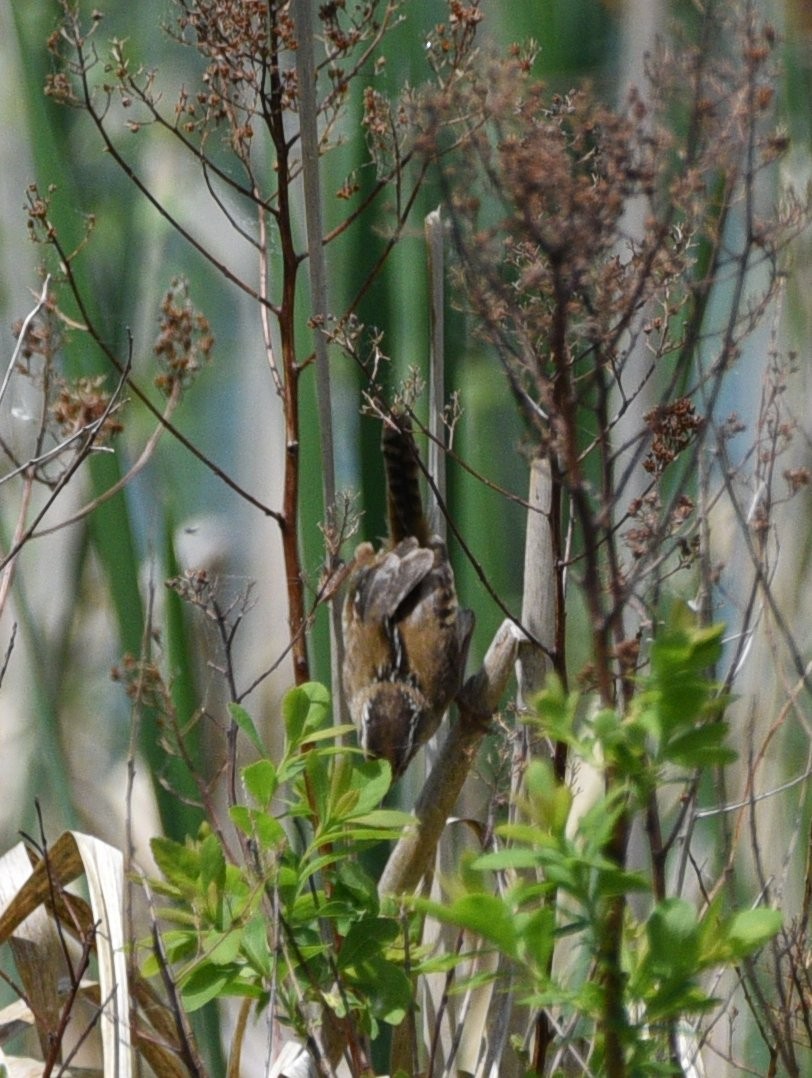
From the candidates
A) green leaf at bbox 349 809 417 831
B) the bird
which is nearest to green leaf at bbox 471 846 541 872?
green leaf at bbox 349 809 417 831

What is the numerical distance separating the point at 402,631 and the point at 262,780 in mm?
1293

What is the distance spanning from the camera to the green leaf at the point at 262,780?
80 cm

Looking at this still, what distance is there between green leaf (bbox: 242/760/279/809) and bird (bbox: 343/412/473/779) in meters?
0.97

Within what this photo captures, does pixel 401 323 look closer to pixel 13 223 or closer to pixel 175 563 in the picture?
pixel 175 563

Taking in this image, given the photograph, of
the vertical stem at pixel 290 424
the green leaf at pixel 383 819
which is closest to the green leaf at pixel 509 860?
the green leaf at pixel 383 819

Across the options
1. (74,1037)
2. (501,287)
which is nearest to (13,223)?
(74,1037)

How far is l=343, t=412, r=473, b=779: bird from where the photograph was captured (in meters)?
1.88

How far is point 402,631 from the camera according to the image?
2.10m

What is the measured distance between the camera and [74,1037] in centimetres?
242

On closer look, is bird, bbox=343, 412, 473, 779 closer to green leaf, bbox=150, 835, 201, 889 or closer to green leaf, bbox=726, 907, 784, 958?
green leaf, bbox=150, 835, 201, 889

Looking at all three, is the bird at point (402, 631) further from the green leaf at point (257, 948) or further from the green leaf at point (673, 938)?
the green leaf at point (673, 938)

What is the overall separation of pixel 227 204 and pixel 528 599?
1.55 meters

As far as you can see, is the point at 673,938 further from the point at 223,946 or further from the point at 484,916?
the point at 223,946

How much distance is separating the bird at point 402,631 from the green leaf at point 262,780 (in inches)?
38.2
